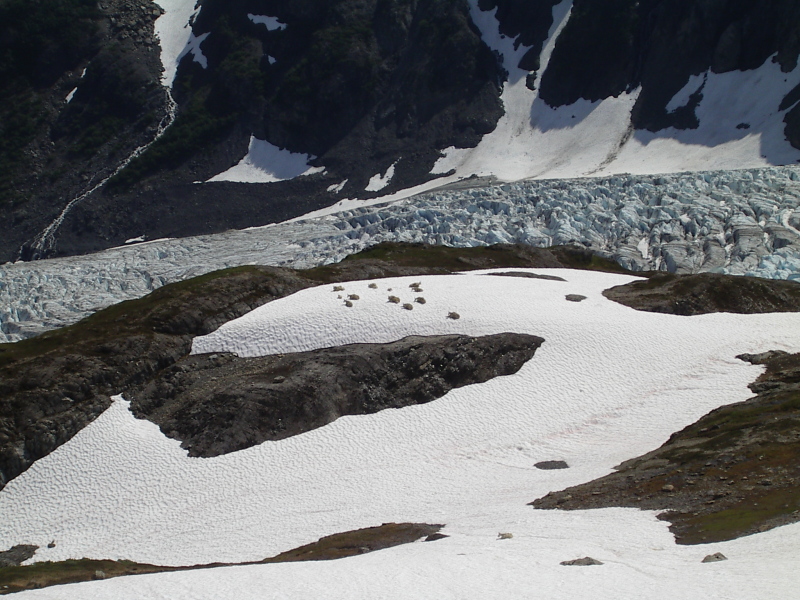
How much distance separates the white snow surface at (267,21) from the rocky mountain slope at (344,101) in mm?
308

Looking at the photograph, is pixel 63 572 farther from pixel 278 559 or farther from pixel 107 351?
pixel 107 351

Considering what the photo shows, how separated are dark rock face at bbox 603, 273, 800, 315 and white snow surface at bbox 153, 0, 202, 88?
500ft

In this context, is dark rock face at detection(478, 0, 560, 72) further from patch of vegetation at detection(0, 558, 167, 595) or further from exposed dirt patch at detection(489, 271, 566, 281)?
patch of vegetation at detection(0, 558, 167, 595)

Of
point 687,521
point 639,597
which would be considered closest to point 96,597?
point 639,597

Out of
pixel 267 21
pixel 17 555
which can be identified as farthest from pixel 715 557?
pixel 267 21

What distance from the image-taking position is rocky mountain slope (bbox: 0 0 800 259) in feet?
446

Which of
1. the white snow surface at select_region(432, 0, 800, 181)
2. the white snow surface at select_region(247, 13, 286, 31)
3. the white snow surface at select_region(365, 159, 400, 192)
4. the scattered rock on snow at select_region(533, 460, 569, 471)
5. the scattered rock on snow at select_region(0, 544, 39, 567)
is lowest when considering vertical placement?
the scattered rock on snow at select_region(0, 544, 39, 567)

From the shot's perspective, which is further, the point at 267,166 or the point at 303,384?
the point at 267,166

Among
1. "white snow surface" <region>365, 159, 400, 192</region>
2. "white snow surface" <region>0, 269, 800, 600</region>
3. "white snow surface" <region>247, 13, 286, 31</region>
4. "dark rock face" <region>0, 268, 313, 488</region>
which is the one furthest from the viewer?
"white snow surface" <region>247, 13, 286, 31</region>

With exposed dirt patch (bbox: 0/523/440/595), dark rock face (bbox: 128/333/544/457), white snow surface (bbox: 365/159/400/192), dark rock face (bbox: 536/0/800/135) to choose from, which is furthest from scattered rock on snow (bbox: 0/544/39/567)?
dark rock face (bbox: 536/0/800/135)

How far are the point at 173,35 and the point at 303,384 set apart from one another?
172428 millimetres

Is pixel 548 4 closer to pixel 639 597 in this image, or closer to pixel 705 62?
pixel 705 62

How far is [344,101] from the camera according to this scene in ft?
552

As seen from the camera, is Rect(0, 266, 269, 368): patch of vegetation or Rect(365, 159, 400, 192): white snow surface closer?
Rect(0, 266, 269, 368): patch of vegetation
